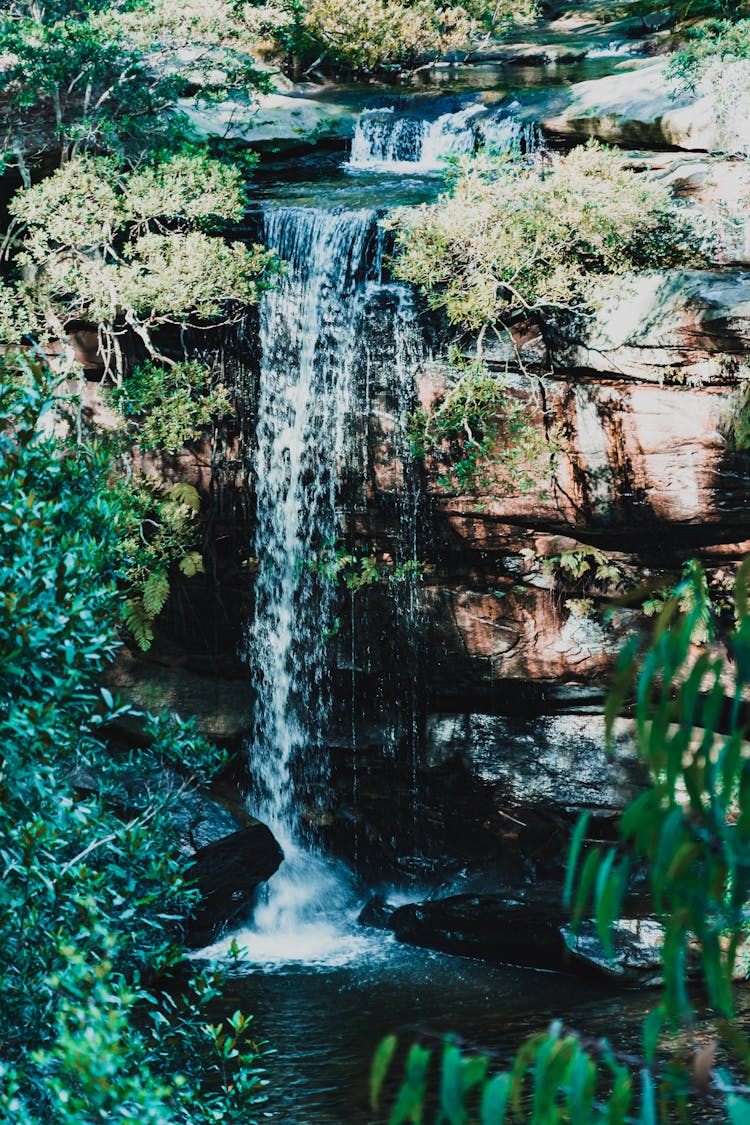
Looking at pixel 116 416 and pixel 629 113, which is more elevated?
pixel 629 113

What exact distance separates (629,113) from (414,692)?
8723 millimetres

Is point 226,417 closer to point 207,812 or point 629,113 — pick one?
point 207,812

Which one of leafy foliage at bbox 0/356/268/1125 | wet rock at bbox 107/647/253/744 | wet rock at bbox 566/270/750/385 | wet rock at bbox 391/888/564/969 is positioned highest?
wet rock at bbox 566/270/750/385

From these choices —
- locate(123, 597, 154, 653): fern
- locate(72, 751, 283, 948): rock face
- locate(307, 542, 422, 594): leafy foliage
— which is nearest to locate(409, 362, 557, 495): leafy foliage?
locate(307, 542, 422, 594): leafy foliage

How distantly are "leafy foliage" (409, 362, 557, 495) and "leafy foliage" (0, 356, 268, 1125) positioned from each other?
299 inches

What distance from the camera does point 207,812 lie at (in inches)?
535

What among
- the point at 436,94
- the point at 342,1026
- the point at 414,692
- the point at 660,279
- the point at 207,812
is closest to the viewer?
the point at 342,1026

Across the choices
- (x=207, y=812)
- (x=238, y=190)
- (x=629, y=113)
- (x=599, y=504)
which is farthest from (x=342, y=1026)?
(x=629, y=113)

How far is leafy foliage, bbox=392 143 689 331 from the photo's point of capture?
12828 mm

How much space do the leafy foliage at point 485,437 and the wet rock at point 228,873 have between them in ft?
17.1

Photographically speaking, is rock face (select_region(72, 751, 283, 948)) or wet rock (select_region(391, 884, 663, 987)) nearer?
wet rock (select_region(391, 884, 663, 987))

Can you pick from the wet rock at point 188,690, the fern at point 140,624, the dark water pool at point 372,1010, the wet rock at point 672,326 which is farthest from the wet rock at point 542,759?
the wet rock at point 672,326

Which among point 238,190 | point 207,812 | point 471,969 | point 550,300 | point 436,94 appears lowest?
point 471,969

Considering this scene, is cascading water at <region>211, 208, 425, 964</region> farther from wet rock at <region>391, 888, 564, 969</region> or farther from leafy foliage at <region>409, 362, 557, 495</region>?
wet rock at <region>391, 888, 564, 969</region>
